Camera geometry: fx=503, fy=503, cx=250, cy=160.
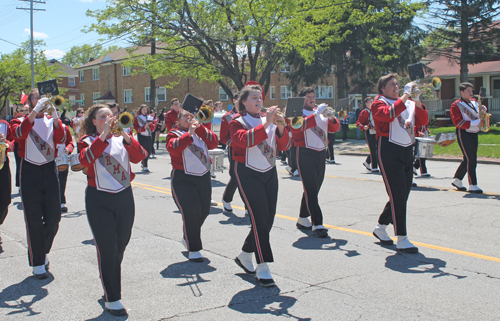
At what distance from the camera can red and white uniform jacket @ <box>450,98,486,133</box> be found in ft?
31.4

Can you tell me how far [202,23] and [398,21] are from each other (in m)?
13.0

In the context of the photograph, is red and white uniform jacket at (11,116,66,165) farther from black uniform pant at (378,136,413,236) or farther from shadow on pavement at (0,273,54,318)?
black uniform pant at (378,136,413,236)

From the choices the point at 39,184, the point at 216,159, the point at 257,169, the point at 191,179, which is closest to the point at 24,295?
the point at 39,184

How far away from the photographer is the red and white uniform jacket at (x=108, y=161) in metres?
4.21

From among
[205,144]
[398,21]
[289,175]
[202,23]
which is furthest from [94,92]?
[205,144]

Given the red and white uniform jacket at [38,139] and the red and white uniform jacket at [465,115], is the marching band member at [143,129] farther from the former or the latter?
the red and white uniform jacket at [38,139]

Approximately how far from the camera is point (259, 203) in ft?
15.9

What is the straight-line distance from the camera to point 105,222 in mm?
4191

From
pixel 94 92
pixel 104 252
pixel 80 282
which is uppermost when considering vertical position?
pixel 94 92

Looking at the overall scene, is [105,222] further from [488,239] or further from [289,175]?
[289,175]

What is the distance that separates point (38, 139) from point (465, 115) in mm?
7654

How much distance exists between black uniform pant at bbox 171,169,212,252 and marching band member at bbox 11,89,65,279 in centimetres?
132

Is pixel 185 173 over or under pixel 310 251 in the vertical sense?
over

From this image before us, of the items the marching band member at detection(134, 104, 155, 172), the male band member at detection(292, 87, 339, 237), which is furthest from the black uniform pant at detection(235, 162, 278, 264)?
the marching band member at detection(134, 104, 155, 172)
